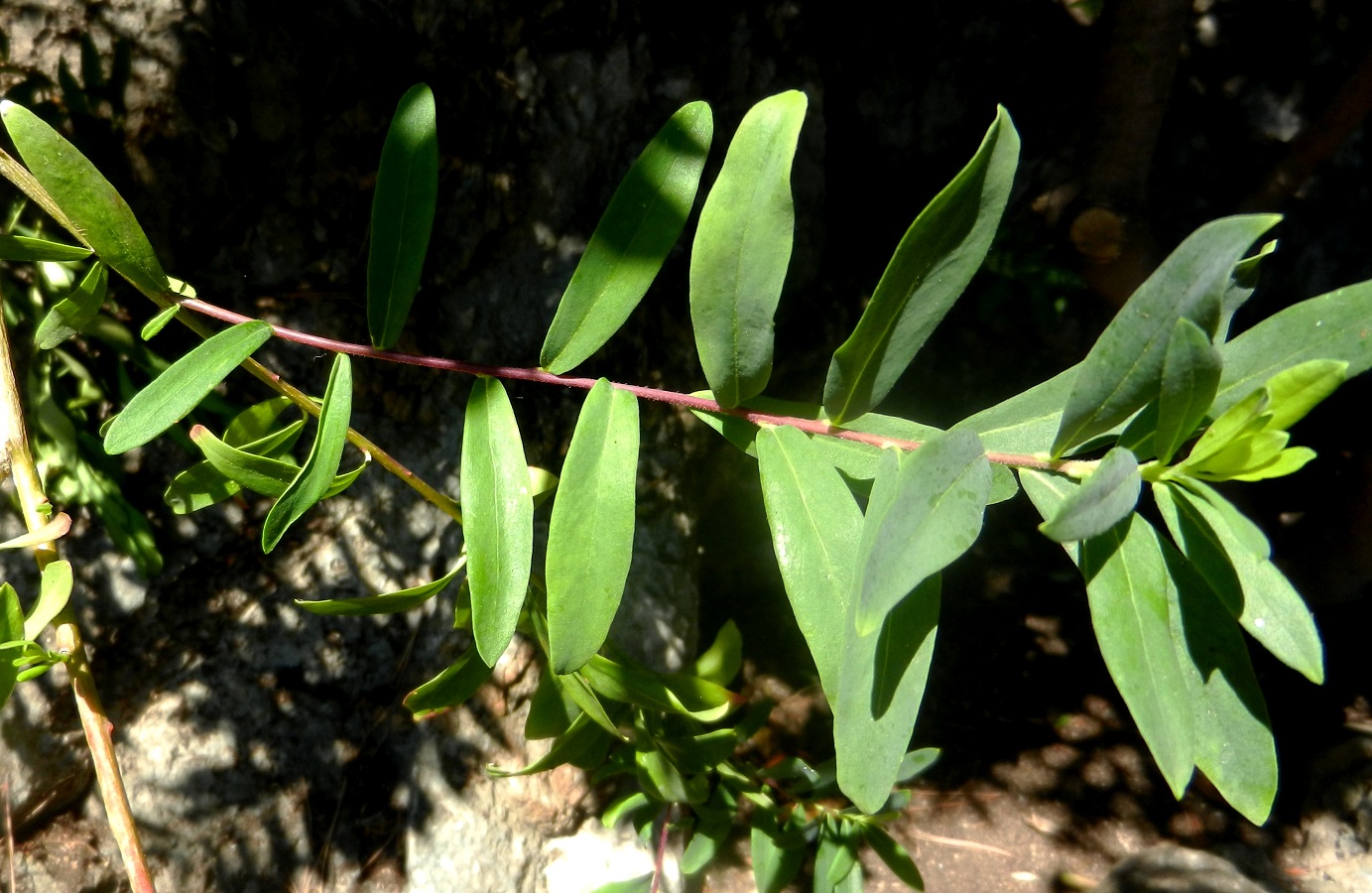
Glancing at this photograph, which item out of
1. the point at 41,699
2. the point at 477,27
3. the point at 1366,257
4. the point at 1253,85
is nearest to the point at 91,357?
the point at 41,699

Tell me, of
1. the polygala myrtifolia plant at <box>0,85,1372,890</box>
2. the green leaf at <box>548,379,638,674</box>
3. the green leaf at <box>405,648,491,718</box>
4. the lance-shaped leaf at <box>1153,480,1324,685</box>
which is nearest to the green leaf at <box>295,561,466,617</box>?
the polygala myrtifolia plant at <box>0,85,1372,890</box>

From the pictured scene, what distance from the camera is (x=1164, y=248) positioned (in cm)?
266

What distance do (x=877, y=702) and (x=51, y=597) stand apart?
37.6 inches

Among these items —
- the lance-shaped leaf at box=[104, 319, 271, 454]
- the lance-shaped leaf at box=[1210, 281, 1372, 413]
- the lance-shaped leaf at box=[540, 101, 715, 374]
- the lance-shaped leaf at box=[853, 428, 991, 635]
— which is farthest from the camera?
the lance-shaped leaf at box=[540, 101, 715, 374]

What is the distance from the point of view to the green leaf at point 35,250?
3.27 ft

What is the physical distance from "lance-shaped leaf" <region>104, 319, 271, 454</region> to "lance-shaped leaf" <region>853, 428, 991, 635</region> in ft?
2.24

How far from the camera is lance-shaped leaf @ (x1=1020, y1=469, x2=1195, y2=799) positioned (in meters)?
0.77

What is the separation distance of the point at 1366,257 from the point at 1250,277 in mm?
2765

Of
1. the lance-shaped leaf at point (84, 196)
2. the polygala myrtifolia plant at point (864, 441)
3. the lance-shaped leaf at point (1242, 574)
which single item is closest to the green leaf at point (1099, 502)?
Answer: the polygala myrtifolia plant at point (864, 441)

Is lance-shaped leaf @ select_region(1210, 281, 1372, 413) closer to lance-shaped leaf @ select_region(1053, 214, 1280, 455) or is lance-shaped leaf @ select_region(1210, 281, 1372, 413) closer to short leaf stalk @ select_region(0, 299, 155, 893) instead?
lance-shaped leaf @ select_region(1053, 214, 1280, 455)

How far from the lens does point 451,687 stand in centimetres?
128

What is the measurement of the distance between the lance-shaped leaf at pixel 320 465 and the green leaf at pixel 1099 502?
688 mm

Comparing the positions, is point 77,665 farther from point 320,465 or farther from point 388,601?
point 320,465

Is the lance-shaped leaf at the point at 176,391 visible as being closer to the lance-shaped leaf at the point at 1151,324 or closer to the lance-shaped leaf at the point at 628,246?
the lance-shaped leaf at the point at 628,246
